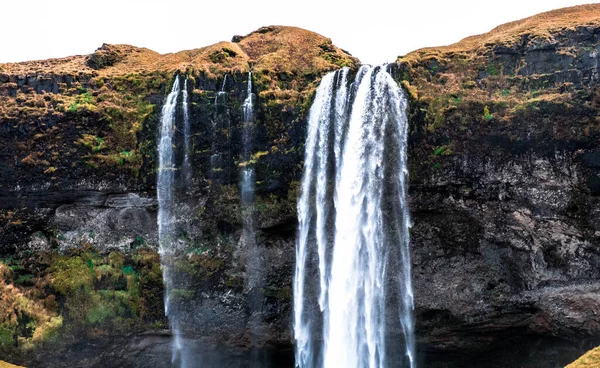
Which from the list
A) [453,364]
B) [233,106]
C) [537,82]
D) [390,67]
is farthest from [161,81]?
[453,364]

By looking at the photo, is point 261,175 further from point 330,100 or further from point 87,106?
point 87,106

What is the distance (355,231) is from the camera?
84.7ft

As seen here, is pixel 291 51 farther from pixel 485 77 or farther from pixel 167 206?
pixel 167 206

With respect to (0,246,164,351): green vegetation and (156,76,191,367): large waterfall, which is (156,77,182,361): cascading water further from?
(0,246,164,351): green vegetation

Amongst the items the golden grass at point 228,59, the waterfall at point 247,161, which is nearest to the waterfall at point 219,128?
the waterfall at point 247,161

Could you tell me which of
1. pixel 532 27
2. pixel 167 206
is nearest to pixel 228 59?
pixel 167 206

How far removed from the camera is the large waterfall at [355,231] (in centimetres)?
2548

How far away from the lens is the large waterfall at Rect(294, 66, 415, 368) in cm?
2548

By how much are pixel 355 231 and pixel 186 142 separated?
369 inches

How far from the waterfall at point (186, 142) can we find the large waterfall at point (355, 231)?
565cm

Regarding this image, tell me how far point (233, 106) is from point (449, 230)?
11733 mm

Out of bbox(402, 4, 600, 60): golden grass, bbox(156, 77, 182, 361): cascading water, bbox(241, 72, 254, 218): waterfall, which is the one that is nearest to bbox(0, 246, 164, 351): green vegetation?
bbox(156, 77, 182, 361): cascading water

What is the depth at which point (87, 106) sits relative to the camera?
98.5 ft

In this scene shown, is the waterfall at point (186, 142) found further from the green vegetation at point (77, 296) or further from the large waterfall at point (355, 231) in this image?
the large waterfall at point (355, 231)
